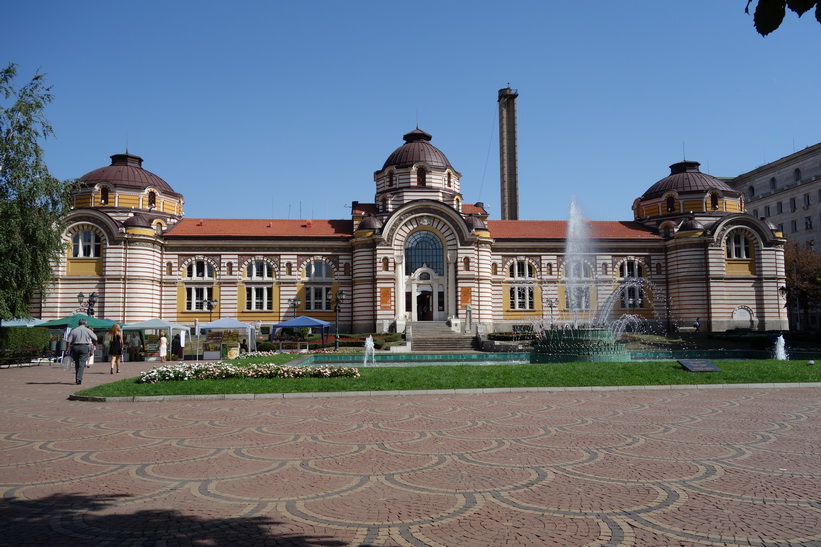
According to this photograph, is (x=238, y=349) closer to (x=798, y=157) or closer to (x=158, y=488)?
(x=158, y=488)

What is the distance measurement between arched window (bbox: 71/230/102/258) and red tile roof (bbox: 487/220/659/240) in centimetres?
3023

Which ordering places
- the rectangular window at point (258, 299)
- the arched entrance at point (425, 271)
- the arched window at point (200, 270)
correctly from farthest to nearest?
the rectangular window at point (258, 299) → the arched window at point (200, 270) → the arched entrance at point (425, 271)

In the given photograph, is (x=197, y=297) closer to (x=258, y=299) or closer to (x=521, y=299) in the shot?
(x=258, y=299)

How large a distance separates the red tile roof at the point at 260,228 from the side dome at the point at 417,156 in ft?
21.6

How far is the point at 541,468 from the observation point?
8.09 meters

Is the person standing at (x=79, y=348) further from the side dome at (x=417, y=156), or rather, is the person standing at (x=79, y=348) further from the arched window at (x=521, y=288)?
the arched window at (x=521, y=288)

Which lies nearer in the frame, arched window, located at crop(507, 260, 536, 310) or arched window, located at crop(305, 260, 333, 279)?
arched window, located at crop(305, 260, 333, 279)


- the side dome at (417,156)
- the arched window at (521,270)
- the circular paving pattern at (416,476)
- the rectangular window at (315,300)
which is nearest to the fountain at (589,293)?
the arched window at (521,270)

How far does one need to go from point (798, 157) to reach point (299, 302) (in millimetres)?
58810

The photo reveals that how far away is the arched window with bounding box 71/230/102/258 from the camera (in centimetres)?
4569

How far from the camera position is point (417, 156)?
167 feet

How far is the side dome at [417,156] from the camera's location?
2003 inches

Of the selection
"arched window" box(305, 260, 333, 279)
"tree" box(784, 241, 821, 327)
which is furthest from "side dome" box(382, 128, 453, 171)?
"tree" box(784, 241, 821, 327)

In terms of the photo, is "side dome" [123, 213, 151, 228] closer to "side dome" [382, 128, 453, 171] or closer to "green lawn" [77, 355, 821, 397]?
"side dome" [382, 128, 453, 171]
